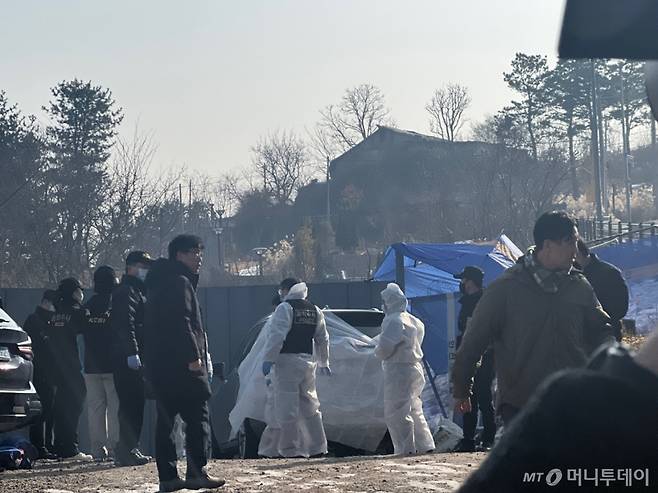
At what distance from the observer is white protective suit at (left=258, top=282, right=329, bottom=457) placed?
424 inches

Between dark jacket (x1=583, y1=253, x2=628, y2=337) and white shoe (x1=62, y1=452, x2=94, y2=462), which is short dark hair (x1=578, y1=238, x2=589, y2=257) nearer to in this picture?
dark jacket (x1=583, y1=253, x2=628, y2=337)

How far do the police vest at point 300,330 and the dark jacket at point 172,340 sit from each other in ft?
8.64

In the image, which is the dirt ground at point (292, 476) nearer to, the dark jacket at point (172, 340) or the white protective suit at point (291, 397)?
the dark jacket at point (172, 340)

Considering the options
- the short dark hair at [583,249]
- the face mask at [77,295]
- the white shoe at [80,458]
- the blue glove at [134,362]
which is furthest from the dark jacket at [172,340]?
the face mask at [77,295]

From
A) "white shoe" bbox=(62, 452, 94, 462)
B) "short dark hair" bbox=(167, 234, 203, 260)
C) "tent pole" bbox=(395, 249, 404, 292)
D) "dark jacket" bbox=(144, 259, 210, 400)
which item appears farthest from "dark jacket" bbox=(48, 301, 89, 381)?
"tent pole" bbox=(395, 249, 404, 292)

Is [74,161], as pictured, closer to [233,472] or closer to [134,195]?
[134,195]

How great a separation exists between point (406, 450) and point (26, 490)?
3.95 meters

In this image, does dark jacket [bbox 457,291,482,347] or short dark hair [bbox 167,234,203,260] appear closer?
short dark hair [bbox 167,234,203,260]

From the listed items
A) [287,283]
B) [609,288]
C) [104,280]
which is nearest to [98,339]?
[104,280]

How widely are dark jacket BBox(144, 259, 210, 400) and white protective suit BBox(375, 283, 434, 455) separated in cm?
312

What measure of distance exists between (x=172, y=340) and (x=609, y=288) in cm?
277

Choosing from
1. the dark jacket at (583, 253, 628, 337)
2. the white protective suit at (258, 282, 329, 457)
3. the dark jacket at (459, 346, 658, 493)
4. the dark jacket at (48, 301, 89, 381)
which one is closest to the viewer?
the dark jacket at (459, 346, 658, 493)

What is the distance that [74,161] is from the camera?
37.8 m

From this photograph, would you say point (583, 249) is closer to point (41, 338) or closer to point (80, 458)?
point (80, 458)
